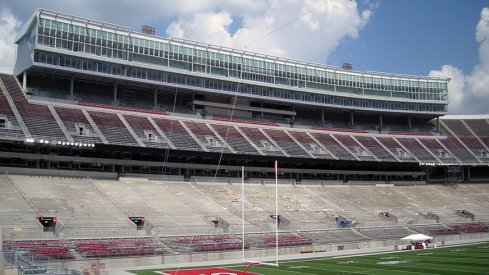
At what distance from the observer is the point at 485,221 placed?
58.3 meters

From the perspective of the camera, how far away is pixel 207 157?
5438 cm

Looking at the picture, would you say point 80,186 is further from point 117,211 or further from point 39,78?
point 39,78

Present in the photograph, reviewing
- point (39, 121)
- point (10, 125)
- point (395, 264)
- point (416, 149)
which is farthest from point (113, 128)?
point (416, 149)

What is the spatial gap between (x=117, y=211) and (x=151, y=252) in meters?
7.38

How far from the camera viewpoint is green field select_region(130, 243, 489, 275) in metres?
29.1

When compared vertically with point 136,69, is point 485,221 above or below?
below

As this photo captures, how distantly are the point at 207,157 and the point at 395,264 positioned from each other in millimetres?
26747

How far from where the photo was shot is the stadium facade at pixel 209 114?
49.6 meters

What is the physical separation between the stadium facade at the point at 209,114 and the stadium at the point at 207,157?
0.69ft

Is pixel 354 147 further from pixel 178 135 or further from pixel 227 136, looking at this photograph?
pixel 178 135

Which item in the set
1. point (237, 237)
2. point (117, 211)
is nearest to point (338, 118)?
point (237, 237)

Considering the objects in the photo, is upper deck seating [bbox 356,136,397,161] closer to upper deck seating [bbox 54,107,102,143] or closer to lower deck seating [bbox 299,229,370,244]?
lower deck seating [bbox 299,229,370,244]

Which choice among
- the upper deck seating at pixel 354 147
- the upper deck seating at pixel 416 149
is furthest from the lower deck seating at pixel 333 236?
the upper deck seating at pixel 416 149

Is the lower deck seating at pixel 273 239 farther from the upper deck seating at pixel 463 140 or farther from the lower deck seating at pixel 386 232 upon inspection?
the upper deck seating at pixel 463 140
